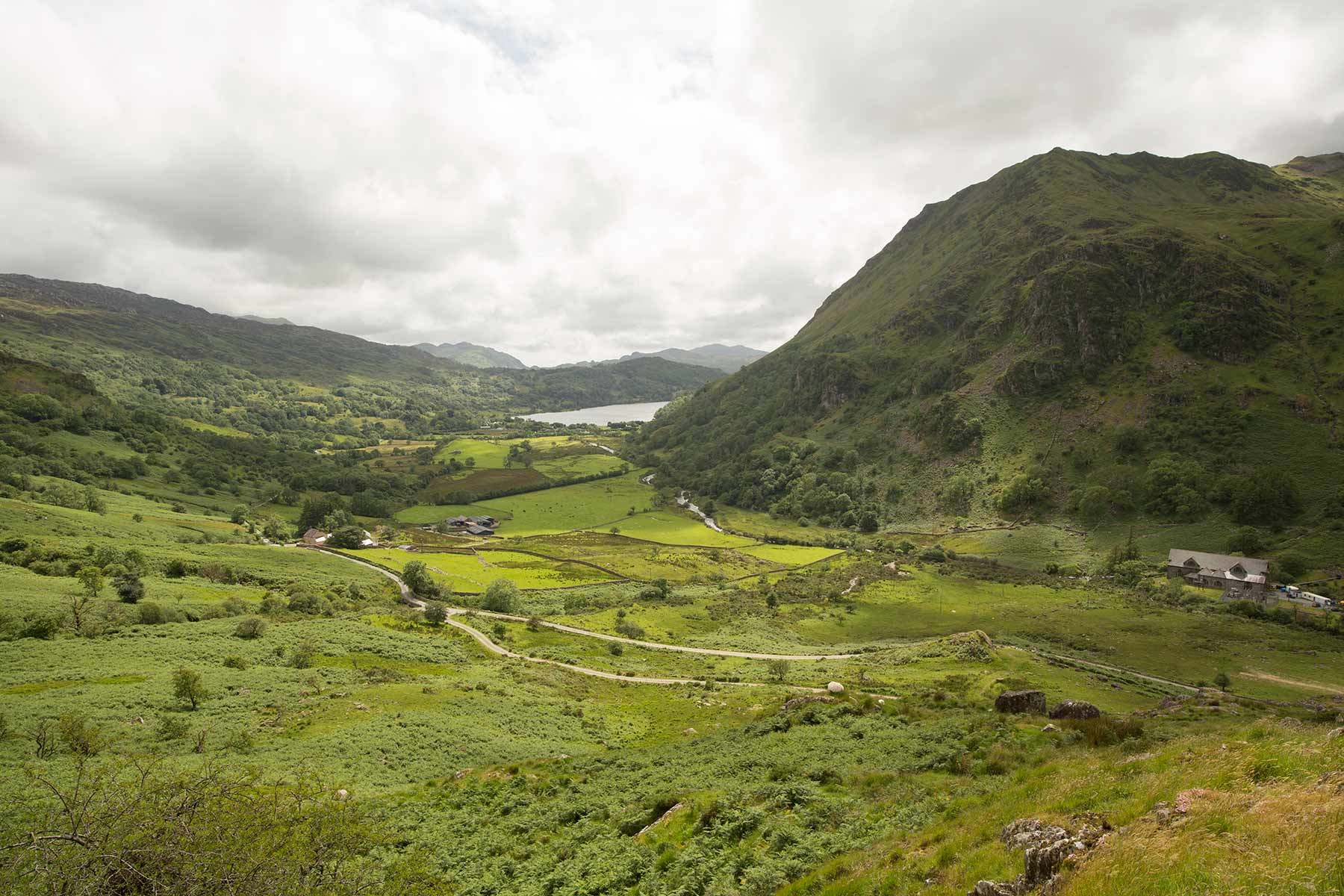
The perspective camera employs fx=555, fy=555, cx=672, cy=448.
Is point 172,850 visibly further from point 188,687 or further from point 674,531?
point 674,531

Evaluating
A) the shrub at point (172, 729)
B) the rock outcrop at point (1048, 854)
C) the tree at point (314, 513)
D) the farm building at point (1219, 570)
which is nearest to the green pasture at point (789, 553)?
the farm building at point (1219, 570)

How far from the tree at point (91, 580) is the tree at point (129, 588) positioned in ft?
3.77

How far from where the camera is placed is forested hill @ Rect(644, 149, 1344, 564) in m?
106

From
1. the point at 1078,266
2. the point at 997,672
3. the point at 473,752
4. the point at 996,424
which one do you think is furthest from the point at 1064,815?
the point at 1078,266

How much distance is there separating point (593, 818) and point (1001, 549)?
109m

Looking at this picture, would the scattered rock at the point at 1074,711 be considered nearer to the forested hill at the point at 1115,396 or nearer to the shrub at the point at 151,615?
the shrub at the point at 151,615

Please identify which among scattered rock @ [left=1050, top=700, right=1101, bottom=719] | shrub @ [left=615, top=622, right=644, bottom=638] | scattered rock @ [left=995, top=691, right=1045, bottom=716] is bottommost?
shrub @ [left=615, top=622, right=644, bottom=638]

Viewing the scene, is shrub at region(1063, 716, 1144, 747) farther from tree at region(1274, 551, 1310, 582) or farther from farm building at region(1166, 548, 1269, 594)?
tree at region(1274, 551, 1310, 582)

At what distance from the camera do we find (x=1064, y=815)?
13.2 m

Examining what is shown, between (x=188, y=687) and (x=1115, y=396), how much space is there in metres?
170

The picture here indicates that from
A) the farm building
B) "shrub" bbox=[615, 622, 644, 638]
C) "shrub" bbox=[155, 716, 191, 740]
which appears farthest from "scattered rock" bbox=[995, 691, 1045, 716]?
the farm building

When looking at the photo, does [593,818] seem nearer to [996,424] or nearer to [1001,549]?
[1001,549]

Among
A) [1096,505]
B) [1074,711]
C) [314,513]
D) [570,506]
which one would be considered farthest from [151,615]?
[1096,505]

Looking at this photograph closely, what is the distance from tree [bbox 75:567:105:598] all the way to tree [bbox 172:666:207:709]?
82.1 ft
